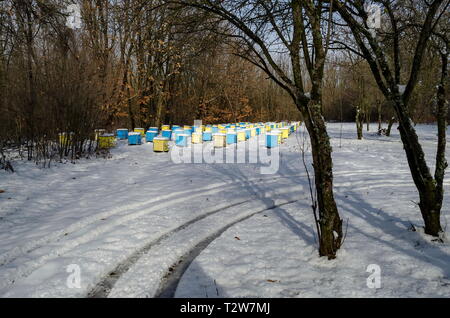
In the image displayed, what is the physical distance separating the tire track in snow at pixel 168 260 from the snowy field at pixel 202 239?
0.02m

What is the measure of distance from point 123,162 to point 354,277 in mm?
9749

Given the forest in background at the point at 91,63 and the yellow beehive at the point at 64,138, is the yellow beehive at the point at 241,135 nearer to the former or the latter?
the forest in background at the point at 91,63

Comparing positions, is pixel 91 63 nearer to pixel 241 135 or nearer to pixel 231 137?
pixel 231 137

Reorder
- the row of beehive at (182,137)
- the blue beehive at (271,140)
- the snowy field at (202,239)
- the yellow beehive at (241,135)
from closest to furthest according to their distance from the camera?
the snowy field at (202,239) < the row of beehive at (182,137) < the blue beehive at (271,140) < the yellow beehive at (241,135)

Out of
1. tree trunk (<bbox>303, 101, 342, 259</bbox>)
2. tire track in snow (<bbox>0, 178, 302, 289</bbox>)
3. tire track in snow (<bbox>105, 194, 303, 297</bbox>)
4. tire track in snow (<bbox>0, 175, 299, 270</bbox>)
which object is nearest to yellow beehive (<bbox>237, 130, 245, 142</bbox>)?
tire track in snow (<bbox>0, 175, 299, 270</bbox>)

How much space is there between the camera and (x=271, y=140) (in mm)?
15594

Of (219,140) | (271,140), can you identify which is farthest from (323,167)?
(271,140)

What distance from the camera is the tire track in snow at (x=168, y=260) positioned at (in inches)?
141

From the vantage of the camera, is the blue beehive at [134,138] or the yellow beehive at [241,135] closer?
the blue beehive at [134,138]

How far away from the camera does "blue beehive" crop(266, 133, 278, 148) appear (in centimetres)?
1547

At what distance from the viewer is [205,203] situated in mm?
7078

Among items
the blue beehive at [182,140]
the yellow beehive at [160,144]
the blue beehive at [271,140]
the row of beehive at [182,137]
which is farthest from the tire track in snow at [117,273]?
the blue beehive at [271,140]

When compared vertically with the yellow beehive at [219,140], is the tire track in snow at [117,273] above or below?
below

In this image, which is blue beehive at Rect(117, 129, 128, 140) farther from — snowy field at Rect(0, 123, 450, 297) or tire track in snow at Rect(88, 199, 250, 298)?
tire track in snow at Rect(88, 199, 250, 298)
